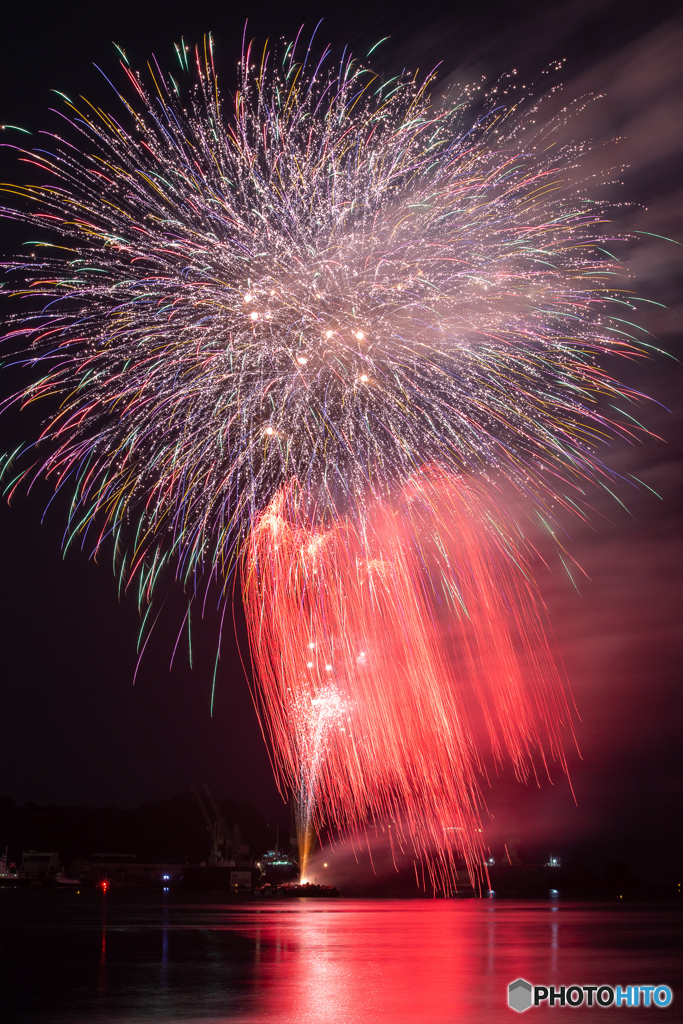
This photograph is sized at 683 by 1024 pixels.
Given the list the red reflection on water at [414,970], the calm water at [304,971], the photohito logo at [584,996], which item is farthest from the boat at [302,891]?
the photohito logo at [584,996]

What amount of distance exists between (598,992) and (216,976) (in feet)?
27.5

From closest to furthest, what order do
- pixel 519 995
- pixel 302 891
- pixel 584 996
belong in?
1. pixel 519 995
2. pixel 584 996
3. pixel 302 891

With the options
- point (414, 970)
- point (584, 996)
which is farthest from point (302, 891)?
point (584, 996)

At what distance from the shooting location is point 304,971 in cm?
2231

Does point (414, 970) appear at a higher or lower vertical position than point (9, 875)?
higher

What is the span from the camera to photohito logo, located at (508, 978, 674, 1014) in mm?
17484

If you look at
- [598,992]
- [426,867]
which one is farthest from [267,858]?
[598,992]

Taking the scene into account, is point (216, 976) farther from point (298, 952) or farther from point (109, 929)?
point (109, 929)

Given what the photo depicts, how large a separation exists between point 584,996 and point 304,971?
7036 millimetres

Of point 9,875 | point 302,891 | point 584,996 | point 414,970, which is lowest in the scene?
point 9,875

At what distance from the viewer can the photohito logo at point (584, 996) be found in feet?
57.4

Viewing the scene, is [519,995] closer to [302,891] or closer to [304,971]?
[304,971]

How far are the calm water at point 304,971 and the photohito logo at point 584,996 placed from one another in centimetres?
37

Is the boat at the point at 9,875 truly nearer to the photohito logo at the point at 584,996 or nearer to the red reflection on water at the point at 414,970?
the red reflection on water at the point at 414,970
